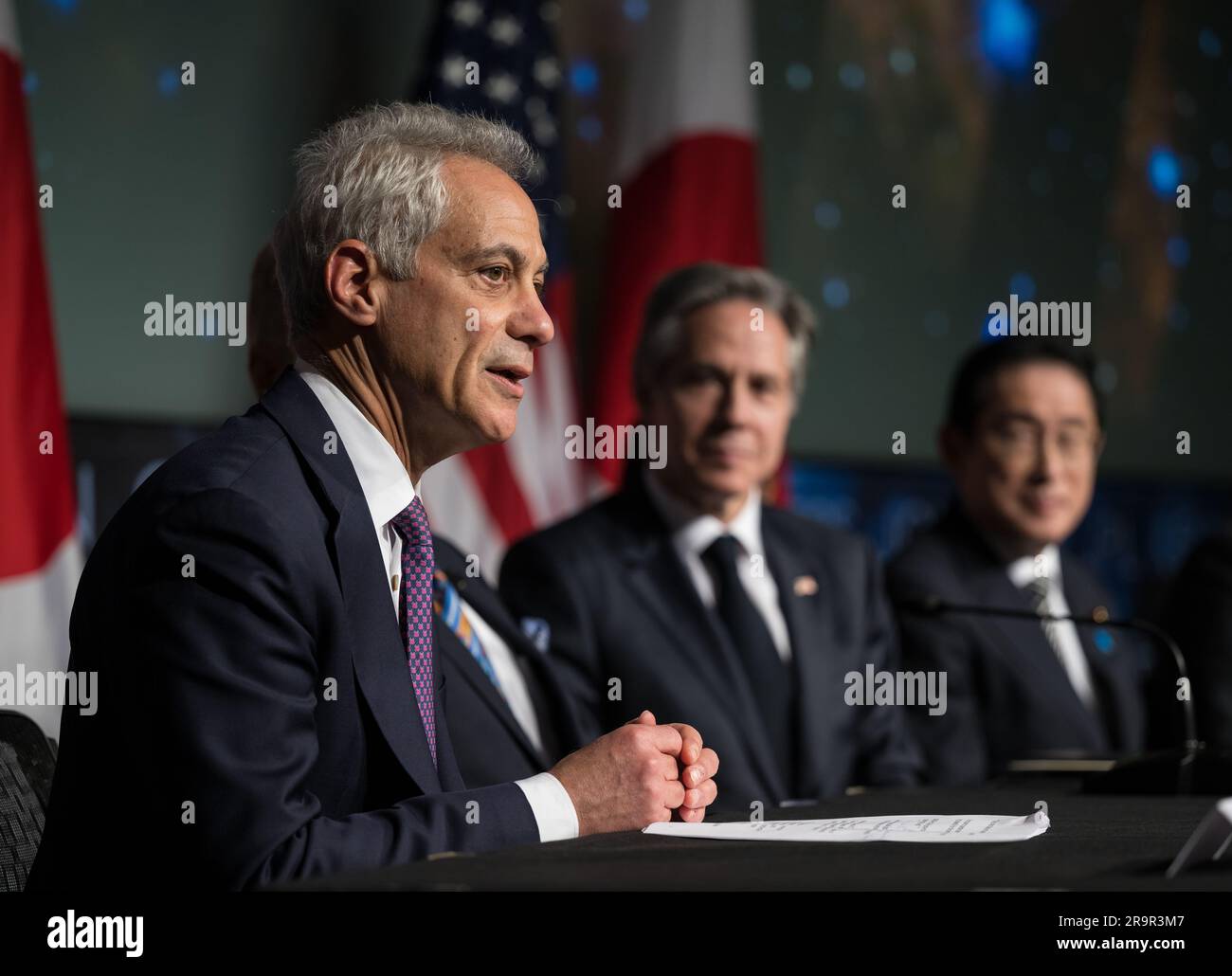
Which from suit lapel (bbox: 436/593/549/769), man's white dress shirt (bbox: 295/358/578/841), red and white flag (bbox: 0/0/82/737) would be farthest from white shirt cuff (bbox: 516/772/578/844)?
red and white flag (bbox: 0/0/82/737)

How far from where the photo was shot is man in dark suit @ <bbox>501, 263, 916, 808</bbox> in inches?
116

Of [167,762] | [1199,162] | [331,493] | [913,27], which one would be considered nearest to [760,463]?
[331,493]

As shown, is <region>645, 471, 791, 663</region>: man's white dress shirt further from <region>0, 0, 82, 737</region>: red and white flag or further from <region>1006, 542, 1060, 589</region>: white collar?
<region>0, 0, 82, 737</region>: red and white flag

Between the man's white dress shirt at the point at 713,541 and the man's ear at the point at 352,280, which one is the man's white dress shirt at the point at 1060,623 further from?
the man's ear at the point at 352,280

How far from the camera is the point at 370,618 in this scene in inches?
65.2

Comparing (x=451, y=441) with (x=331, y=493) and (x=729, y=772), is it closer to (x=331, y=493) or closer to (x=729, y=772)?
(x=331, y=493)

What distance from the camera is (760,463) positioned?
10.7ft

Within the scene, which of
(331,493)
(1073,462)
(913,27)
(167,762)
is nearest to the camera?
(167,762)

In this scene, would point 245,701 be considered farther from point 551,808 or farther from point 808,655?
point 808,655

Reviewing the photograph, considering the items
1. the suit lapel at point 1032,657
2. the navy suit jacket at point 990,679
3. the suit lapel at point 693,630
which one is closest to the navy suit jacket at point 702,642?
the suit lapel at point 693,630

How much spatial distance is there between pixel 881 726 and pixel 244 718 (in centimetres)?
199

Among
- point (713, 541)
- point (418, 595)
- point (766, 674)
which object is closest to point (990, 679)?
point (766, 674)
